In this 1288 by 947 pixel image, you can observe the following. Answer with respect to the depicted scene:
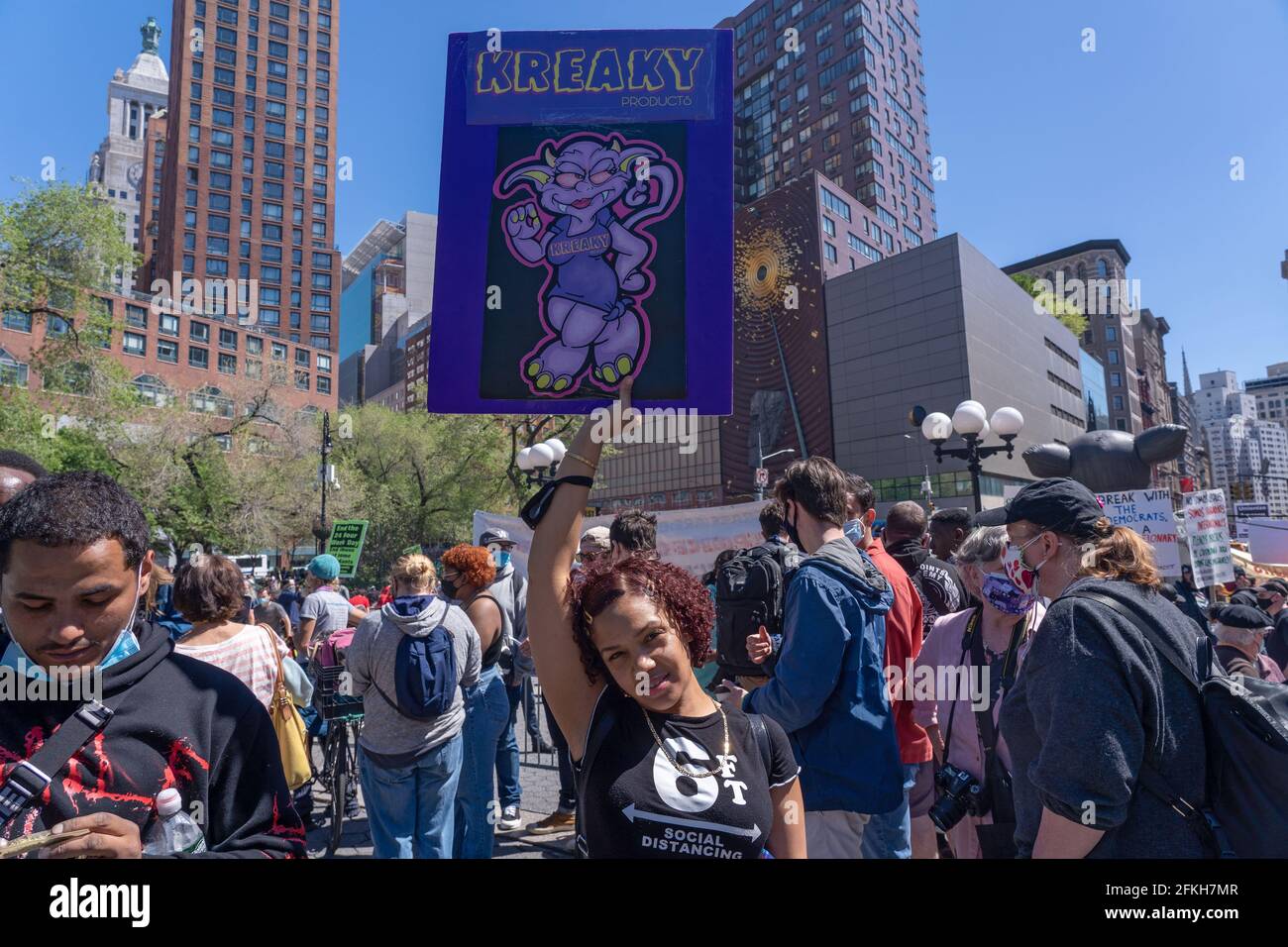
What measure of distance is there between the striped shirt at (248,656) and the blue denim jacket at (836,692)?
8.38 ft

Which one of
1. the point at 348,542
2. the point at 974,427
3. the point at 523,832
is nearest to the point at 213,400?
the point at 348,542

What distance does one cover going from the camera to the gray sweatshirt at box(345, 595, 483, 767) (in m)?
4.02

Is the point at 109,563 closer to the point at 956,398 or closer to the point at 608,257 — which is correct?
the point at 608,257

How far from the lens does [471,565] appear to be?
495 centimetres

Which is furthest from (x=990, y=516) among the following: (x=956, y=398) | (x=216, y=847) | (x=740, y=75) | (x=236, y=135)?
(x=236, y=135)

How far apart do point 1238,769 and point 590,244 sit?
2.47 m

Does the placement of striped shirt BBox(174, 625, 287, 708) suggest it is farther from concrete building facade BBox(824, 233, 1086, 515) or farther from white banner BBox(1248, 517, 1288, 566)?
concrete building facade BBox(824, 233, 1086, 515)

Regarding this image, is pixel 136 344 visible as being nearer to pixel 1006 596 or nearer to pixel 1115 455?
pixel 1115 455

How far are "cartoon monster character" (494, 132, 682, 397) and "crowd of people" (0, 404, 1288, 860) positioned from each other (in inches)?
21.4

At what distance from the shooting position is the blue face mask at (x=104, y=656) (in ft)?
5.26

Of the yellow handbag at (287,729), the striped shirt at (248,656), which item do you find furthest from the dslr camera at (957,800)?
the yellow handbag at (287,729)

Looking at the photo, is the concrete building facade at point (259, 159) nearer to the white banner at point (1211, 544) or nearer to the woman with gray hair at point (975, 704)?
the white banner at point (1211, 544)

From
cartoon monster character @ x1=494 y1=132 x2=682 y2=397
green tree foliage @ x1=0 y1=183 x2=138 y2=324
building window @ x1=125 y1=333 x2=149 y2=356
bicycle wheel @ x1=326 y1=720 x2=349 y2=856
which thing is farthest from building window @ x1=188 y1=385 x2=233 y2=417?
cartoon monster character @ x1=494 y1=132 x2=682 y2=397
